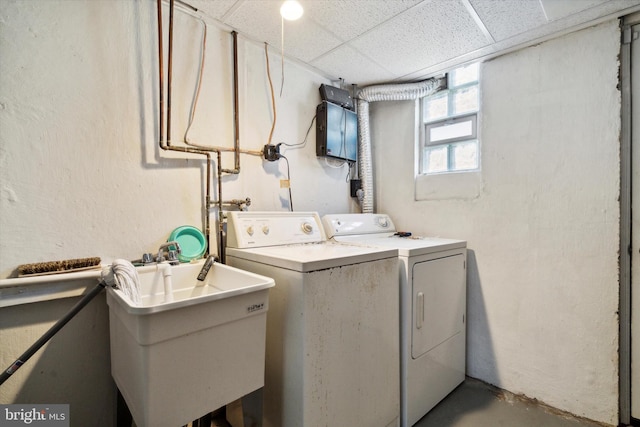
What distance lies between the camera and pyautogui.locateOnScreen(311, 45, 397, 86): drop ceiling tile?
194 centimetres

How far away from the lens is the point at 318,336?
111 centimetres

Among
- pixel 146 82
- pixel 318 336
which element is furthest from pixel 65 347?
pixel 146 82

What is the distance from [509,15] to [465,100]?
0.64 m

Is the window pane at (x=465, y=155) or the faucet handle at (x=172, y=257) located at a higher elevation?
the window pane at (x=465, y=155)

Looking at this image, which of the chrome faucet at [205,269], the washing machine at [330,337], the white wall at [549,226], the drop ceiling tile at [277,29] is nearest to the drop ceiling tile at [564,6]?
the white wall at [549,226]

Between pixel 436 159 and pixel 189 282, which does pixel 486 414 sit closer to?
pixel 436 159

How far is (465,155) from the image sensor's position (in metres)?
2.10

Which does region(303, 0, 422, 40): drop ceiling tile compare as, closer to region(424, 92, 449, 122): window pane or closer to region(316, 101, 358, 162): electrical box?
region(316, 101, 358, 162): electrical box

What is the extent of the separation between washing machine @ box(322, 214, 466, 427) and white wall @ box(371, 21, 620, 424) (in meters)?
0.24

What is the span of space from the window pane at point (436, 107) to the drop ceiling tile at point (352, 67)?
0.37 metres

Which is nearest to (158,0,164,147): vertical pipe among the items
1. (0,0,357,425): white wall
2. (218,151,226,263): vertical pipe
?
(0,0,357,425): white wall

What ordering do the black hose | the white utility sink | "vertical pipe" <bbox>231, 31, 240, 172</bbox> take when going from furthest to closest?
"vertical pipe" <bbox>231, 31, 240, 172</bbox> < the black hose < the white utility sink

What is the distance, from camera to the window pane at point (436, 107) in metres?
2.22

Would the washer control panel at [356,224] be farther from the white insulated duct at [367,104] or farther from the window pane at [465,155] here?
the window pane at [465,155]
